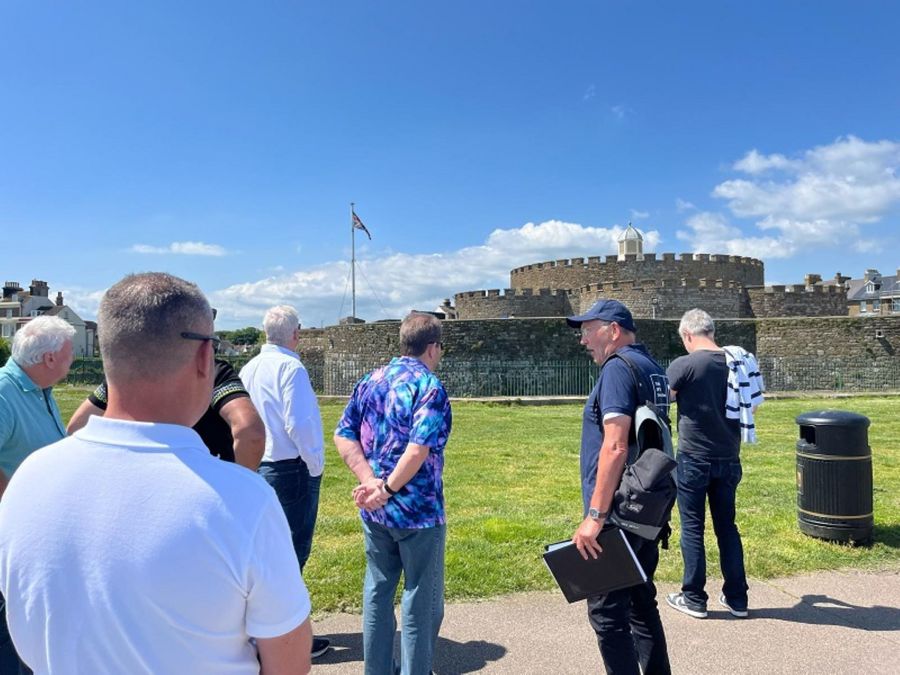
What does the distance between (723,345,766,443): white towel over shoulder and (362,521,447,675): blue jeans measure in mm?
2511

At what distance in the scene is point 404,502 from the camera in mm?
3102

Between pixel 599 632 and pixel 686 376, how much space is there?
2.08 m

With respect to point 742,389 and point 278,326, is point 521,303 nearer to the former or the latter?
point 742,389

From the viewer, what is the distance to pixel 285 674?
141cm

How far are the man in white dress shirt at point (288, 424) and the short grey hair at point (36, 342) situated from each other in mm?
1100

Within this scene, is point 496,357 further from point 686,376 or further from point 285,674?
point 285,674

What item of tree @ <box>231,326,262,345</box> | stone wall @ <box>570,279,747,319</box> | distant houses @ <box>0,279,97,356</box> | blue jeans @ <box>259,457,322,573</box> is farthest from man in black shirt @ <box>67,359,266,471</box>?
tree @ <box>231,326,262,345</box>

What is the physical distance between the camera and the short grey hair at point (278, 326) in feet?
13.6

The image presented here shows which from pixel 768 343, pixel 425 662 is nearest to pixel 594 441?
pixel 425 662

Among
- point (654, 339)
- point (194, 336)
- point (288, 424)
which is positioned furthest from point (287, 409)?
point (654, 339)

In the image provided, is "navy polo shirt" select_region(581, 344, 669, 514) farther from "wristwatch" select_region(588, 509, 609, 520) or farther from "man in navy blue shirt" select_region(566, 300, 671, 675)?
"wristwatch" select_region(588, 509, 609, 520)

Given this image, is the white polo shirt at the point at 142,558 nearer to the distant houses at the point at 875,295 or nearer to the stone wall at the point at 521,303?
the stone wall at the point at 521,303

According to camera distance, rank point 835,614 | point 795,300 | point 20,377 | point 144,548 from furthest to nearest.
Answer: point 795,300, point 835,614, point 20,377, point 144,548

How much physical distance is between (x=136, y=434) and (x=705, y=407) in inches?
157
